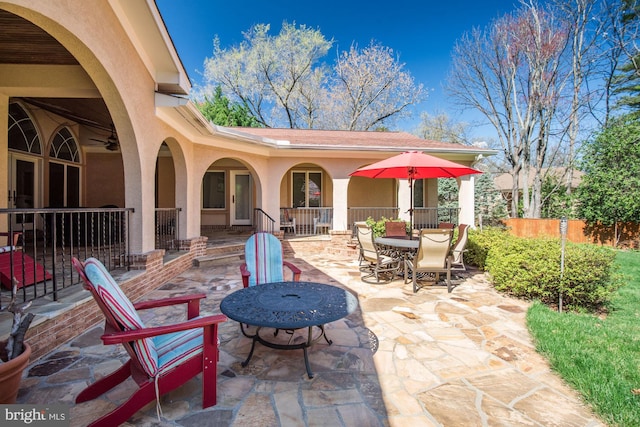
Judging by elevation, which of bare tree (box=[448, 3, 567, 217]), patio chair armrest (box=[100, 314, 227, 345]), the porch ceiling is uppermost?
bare tree (box=[448, 3, 567, 217])

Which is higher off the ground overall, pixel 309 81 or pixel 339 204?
pixel 309 81

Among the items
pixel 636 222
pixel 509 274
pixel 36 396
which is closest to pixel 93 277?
pixel 36 396

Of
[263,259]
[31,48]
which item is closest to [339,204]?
[263,259]

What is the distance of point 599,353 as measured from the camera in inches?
124

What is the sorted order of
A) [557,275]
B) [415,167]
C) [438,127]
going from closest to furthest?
[557,275] < [415,167] < [438,127]

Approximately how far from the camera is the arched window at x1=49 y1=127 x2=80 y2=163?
807cm

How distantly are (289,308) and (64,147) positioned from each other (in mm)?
→ 9407

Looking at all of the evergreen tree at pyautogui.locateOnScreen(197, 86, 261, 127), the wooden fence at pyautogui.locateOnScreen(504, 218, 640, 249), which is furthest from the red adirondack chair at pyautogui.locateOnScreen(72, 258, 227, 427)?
the evergreen tree at pyautogui.locateOnScreen(197, 86, 261, 127)

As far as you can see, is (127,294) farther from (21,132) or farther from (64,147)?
(64,147)

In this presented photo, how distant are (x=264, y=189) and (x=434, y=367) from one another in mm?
8064

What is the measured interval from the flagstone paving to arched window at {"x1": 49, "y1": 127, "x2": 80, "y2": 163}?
6816 mm

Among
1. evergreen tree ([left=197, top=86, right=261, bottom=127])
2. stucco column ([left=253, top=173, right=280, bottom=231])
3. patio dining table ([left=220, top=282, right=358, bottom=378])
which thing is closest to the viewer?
Answer: patio dining table ([left=220, top=282, right=358, bottom=378])

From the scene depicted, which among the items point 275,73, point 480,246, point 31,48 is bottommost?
point 480,246

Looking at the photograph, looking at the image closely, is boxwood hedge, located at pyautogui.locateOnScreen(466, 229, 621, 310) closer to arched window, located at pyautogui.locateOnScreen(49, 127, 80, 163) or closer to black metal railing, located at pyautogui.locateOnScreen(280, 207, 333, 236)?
black metal railing, located at pyautogui.locateOnScreen(280, 207, 333, 236)
